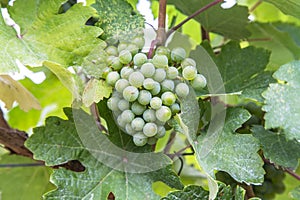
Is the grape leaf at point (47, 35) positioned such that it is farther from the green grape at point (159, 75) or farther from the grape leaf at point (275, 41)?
the grape leaf at point (275, 41)

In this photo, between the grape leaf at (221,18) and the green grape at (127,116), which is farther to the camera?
the grape leaf at (221,18)

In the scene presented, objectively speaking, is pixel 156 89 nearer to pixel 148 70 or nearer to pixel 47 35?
pixel 148 70

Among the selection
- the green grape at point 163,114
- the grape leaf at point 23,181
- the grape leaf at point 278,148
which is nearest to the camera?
the green grape at point 163,114

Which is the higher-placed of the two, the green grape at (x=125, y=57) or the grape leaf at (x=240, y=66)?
the green grape at (x=125, y=57)

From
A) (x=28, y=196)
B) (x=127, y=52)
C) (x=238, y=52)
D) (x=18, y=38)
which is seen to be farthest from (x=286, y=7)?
(x=28, y=196)

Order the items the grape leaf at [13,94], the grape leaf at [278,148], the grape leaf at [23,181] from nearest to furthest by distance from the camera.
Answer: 1. the grape leaf at [278,148]
2. the grape leaf at [13,94]
3. the grape leaf at [23,181]

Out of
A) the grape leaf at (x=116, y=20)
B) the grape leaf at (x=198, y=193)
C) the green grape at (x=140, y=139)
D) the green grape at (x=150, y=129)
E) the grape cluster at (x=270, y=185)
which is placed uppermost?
the grape leaf at (x=116, y=20)

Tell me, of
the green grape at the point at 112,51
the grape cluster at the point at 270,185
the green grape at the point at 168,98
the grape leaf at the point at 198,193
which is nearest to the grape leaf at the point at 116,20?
the green grape at the point at 112,51
